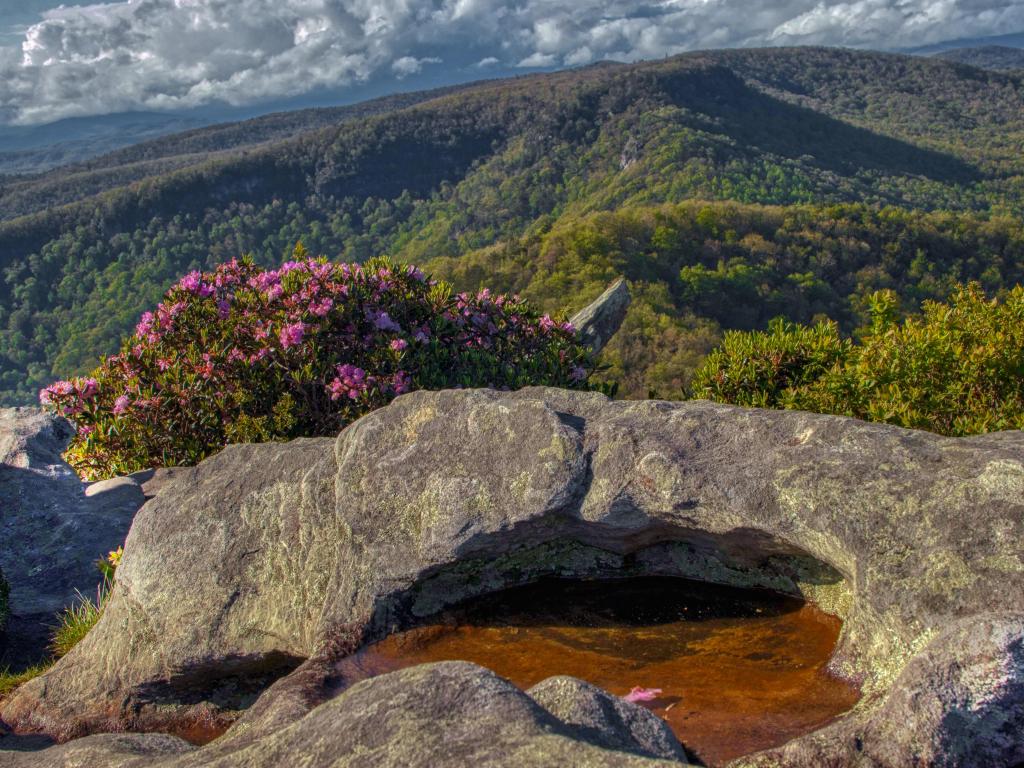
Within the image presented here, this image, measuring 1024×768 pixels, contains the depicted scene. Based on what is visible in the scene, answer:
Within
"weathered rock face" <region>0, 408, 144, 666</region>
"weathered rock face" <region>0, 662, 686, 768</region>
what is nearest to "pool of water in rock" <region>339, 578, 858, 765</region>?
"weathered rock face" <region>0, 662, 686, 768</region>

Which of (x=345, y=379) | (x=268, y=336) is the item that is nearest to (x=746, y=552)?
(x=345, y=379)

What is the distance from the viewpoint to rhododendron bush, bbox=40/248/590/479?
7.99m

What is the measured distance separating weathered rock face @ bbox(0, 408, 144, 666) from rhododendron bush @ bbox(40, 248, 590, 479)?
0.69m

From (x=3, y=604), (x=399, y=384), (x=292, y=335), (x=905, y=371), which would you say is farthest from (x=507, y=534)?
(x=3, y=604)

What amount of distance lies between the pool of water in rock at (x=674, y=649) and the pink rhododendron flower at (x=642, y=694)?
3cm

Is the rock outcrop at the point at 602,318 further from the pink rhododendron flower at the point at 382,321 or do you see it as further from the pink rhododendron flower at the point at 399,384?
the pink rhododendron flower at the point at 399,384

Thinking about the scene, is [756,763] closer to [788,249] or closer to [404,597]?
[404,597]

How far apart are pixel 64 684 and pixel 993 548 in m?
5.83

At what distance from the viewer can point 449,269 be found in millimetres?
58406

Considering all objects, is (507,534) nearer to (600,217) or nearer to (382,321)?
(382,321)

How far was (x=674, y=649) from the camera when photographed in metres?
4.67

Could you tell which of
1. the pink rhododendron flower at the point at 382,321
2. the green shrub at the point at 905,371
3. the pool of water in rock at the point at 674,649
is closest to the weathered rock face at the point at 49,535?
the pink rhododendron flower at the point at 382,321

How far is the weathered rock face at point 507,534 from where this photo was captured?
3.99 m

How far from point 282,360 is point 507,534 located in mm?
4068
